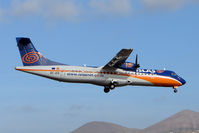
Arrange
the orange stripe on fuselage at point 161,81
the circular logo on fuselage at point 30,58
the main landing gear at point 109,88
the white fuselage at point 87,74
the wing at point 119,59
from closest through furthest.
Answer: the wing at point 119,59, the white fuselage at point 87,74, the circular logo on fuselage at point 30,58, the main landing gear at point 109,88, the orange stripe on fuselage at point 161,81

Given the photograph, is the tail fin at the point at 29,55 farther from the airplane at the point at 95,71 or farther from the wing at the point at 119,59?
the wing at the point at 119,59

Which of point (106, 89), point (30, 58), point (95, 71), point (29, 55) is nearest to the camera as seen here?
point (30, 58)

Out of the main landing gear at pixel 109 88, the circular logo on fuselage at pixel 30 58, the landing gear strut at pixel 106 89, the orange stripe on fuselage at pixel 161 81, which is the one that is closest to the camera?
the circular logo on fuselage at pixel 30 58

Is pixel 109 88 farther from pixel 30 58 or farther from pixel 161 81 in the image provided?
pixel 30 58

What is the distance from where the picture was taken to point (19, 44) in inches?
1969

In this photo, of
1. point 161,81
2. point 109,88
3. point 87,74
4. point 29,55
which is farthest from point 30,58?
point 161,81

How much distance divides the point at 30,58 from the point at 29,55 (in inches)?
18.0

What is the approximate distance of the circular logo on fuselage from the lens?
163ft

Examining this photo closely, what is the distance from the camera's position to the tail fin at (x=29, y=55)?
49.8m

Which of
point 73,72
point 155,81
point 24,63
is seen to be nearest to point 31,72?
point 24,63

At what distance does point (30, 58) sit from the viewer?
50.0 m

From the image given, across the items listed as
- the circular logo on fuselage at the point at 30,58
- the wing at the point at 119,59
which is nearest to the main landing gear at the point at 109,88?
the wing at the point at 119,59

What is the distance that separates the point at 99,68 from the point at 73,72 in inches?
153

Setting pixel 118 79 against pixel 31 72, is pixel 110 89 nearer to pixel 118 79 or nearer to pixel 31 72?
pixel 118 79
